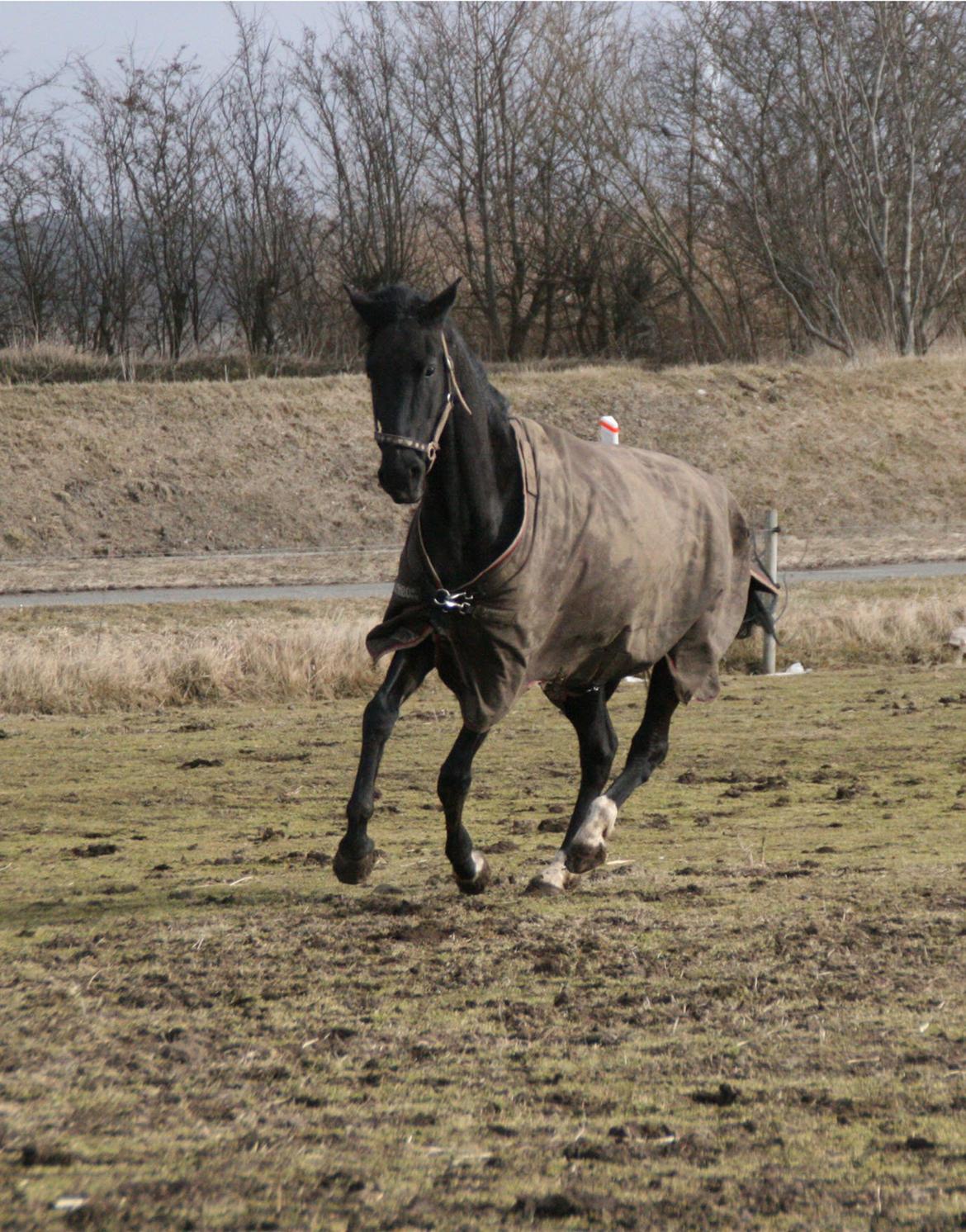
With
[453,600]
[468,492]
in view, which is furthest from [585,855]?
[468,492]

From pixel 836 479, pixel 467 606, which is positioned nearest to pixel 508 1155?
pixel 467 606

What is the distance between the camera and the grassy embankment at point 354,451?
2856cm

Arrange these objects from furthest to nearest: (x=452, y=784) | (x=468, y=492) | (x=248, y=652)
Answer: (x=248, y=652)
(x=452, y=784)
(x=468, y=492)

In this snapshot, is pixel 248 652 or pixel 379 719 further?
pixel 248 652

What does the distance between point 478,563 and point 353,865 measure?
3.67ft

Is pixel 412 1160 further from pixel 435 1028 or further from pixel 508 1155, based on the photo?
pixel 435 1028

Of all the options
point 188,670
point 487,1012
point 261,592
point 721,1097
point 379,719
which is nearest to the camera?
point 721,1097

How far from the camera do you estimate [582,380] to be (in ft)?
116

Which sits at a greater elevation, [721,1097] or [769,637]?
[721,1097]

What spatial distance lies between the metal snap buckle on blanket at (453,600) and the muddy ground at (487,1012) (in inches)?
42.3

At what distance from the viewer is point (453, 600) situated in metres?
5.25

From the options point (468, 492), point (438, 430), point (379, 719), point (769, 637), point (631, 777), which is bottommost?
point (769, 637)

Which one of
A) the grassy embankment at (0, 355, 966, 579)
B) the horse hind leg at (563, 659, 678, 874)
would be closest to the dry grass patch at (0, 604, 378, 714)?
the horse hind leg at (563, 659, 678, 874)

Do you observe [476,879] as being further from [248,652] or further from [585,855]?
[248,652]
